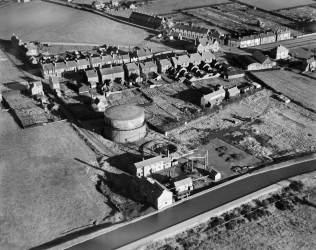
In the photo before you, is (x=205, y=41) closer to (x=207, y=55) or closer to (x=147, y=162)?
(x=207, y=55)

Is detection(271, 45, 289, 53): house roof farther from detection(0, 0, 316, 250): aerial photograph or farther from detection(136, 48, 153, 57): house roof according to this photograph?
detection(136, 48, 153, 57): house roof

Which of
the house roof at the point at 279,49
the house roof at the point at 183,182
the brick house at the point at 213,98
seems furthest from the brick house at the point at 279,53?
the house roof at the point at 183,182

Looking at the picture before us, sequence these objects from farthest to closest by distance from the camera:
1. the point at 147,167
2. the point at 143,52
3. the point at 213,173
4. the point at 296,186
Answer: the point at 143,52
the point at 147,167
the point at 213,173
the point at 296,186

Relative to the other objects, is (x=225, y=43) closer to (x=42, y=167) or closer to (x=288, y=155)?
(x=288, y=155)

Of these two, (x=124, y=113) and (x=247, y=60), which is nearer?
(x=124, y=113)

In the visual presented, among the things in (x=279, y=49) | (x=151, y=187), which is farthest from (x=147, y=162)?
(x=279, y=49)

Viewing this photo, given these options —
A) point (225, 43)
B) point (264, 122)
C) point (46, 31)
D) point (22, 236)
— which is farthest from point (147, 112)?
point (46, 31)

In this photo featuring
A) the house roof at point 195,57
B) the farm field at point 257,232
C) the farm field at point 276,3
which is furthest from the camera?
the farm field at point 276,3

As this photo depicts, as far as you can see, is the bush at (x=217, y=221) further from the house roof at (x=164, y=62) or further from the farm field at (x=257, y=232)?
the house roof at (x=164, y=62)
